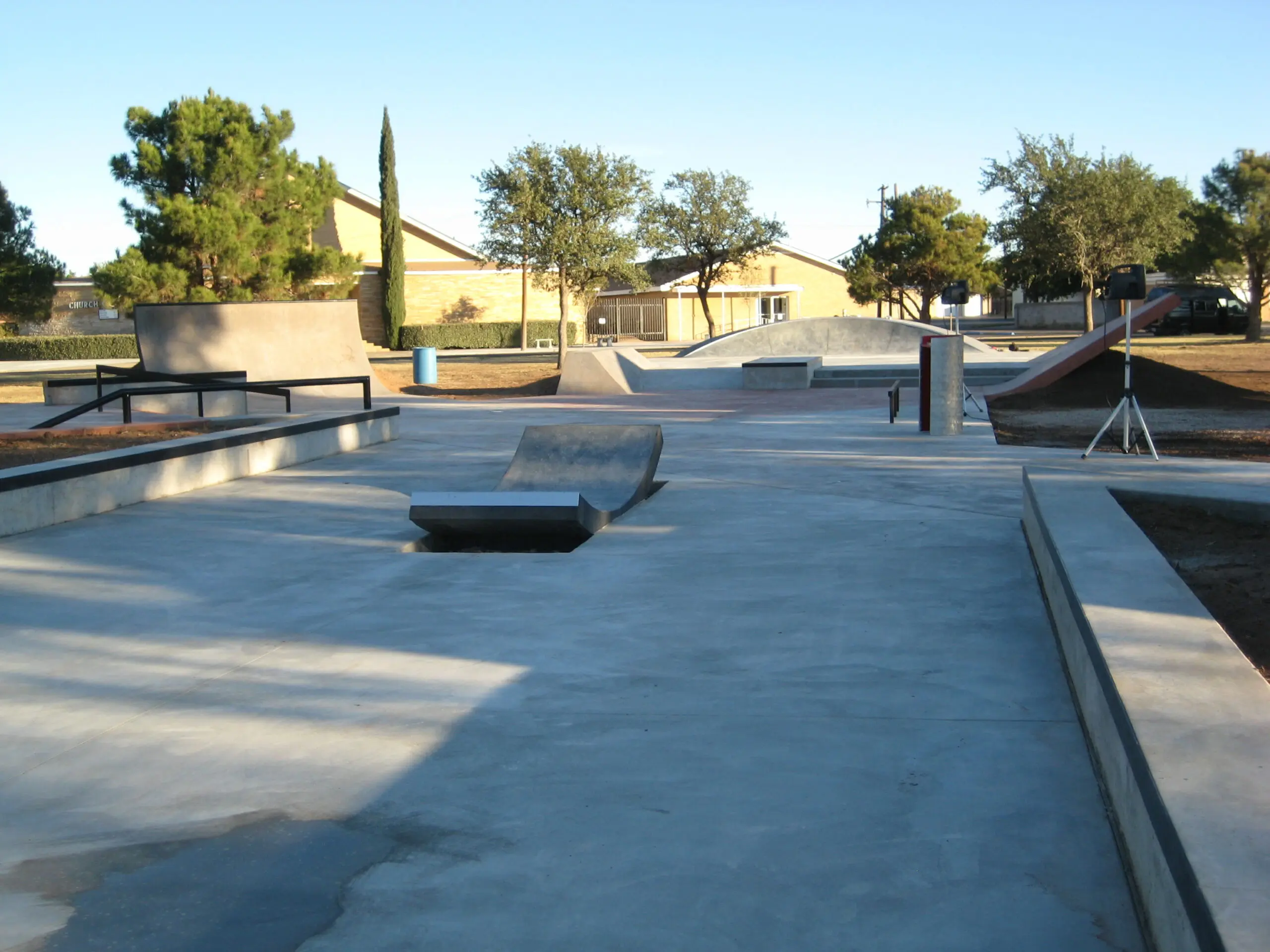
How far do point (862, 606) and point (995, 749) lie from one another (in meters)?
1.89

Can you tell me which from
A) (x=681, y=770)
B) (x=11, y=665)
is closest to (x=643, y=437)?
(x=11, y=665)

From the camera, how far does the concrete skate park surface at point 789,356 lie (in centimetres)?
2395

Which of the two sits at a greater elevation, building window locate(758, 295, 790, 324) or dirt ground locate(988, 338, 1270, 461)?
building window locate(758, 295, 790, 324)

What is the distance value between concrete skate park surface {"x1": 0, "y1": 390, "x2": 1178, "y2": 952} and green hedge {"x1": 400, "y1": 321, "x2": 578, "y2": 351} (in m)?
46.0

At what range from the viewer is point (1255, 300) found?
4062cm

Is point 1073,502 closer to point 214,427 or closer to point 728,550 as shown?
point 728,550

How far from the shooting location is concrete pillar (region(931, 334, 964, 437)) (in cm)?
1325

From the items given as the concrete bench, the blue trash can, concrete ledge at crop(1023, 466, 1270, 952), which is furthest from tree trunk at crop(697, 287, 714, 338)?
concrete ledge at crop(1023, 466, 1270, 952)

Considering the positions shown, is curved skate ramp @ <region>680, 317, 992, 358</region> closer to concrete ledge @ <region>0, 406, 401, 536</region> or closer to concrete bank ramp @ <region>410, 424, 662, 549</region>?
concrete ledge @ <region>0, 406, 401, 536</region>

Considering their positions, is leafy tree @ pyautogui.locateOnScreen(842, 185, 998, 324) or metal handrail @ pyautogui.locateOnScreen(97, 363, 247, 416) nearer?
metal handrail @ pyautogui.locateOnScreen(97, 363, 247, 416)

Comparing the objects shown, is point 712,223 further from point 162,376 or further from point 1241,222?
point 162,376

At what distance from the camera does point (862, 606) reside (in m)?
5.73

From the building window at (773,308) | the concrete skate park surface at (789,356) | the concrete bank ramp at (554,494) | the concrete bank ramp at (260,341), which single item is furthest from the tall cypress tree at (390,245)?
the concrete bank ramp at (554,494)

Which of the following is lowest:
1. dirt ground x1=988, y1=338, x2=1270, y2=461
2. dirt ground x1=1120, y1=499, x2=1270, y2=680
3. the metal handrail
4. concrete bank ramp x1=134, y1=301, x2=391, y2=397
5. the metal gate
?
dirt ground x1=1120, y1=499, x2=1270, y2=680
